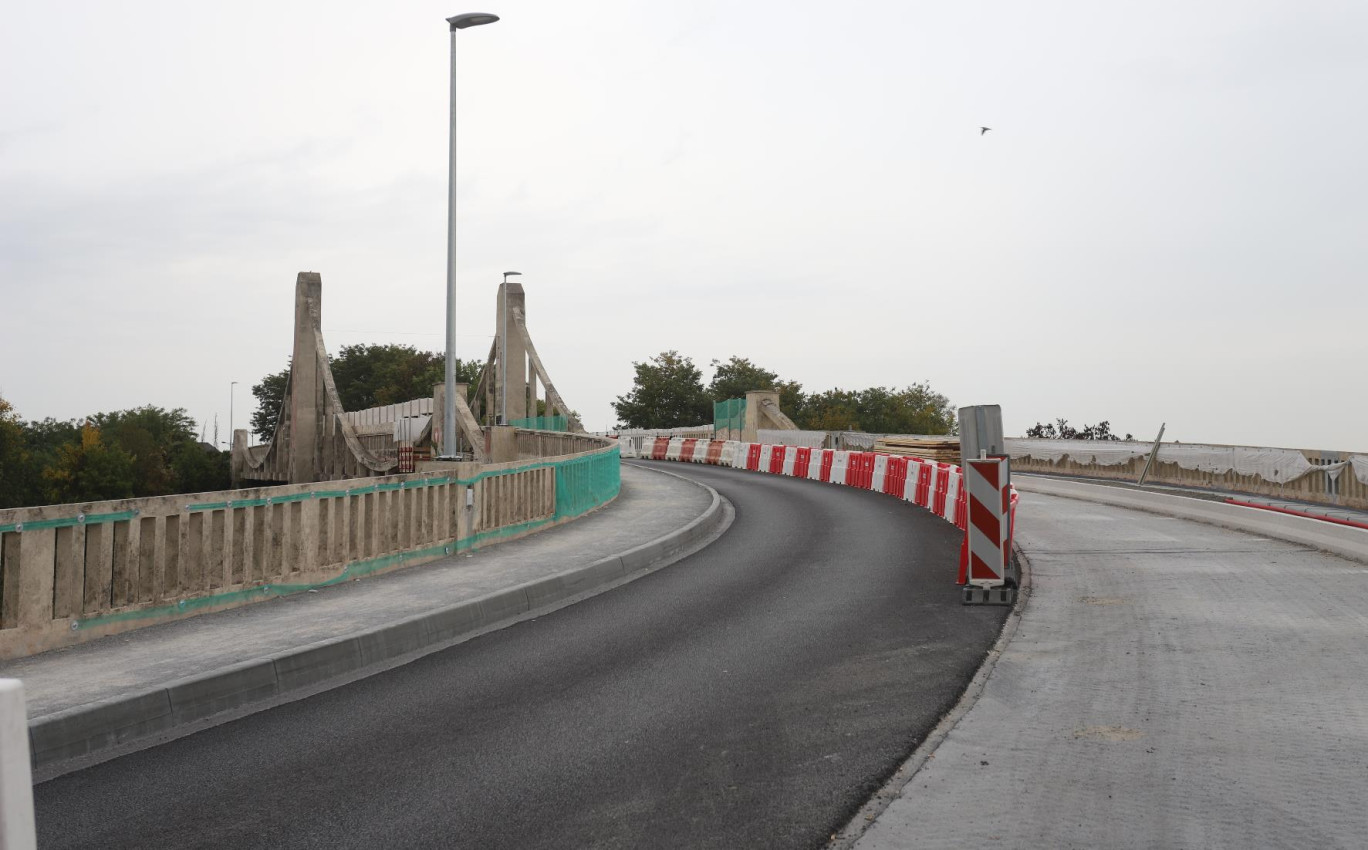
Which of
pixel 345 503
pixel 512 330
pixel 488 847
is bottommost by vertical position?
pixel 488 847

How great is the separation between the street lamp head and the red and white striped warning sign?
1223cm

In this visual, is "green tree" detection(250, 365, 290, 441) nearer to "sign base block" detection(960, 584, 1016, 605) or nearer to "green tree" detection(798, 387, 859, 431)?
"green tree" detection(798, 387, 859, 431)

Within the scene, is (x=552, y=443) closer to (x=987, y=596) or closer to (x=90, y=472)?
(x=987, y=596)

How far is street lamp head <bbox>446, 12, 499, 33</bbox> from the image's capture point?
1836 cm

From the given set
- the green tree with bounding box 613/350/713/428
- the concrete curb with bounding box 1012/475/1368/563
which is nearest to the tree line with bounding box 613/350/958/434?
the green tree with bounding box 613/350/713/428

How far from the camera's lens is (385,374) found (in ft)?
348

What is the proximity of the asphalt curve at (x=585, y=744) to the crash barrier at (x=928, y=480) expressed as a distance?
57 centimetres

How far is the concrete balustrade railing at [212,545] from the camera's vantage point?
7.93 metres

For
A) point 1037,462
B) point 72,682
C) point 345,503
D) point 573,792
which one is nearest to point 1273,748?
point 573,792

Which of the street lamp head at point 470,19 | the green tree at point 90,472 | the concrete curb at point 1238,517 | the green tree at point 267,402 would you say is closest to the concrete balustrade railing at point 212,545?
the street lamp head at point 470,19

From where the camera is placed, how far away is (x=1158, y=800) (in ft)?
15.5

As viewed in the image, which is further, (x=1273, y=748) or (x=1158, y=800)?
(x=1273, y=748)

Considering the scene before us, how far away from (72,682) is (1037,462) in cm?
3555

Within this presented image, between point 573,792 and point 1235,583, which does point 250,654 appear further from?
point 1235,583
